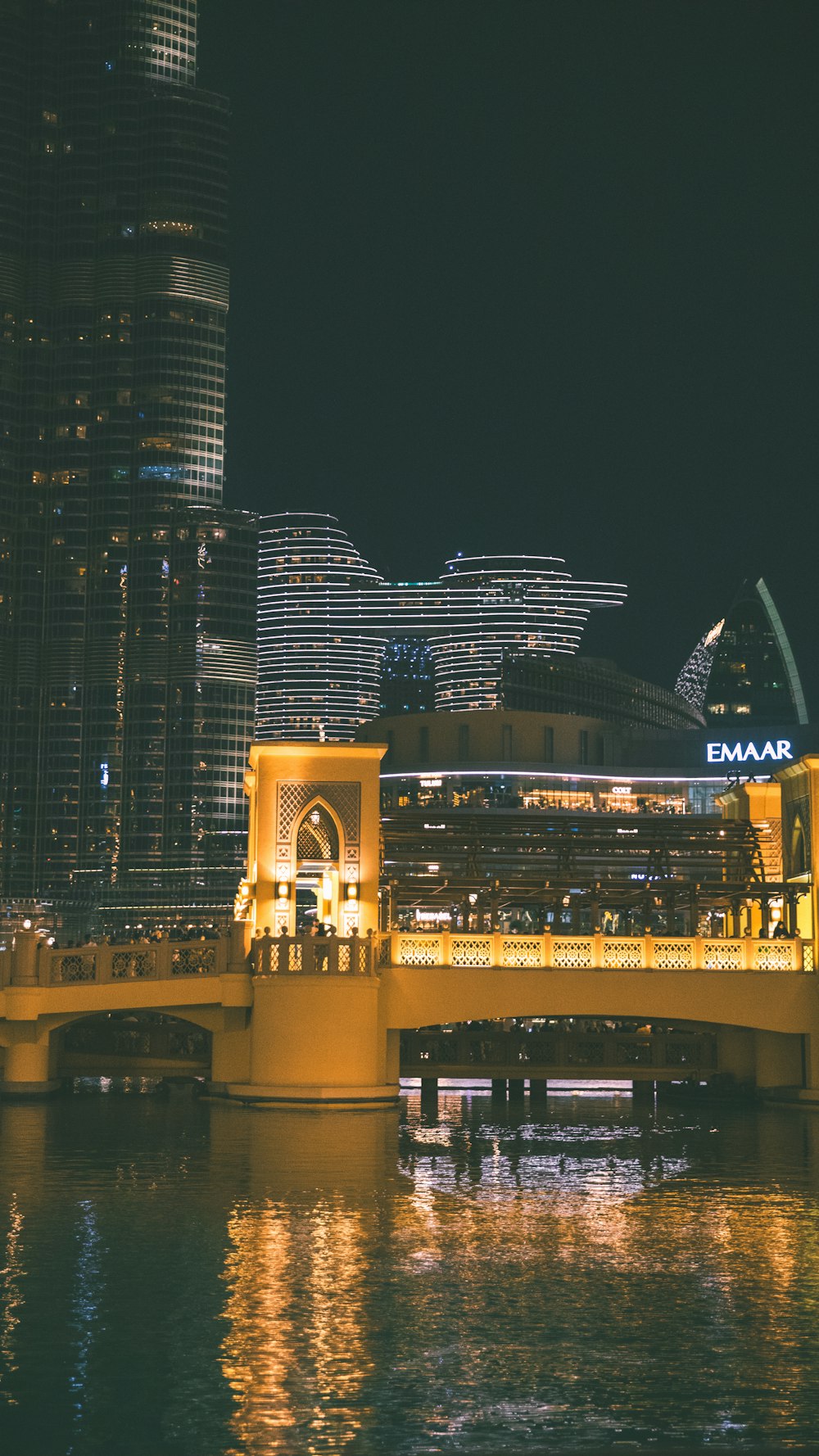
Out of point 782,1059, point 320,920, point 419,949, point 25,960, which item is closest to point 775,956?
point 782,1059

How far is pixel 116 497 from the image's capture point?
17312 centimetres

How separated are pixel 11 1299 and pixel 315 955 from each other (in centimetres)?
2242

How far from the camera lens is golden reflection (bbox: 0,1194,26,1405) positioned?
1891cm

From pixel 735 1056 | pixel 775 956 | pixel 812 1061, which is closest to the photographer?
pixel 775 956

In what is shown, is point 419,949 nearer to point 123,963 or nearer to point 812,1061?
point 123,963

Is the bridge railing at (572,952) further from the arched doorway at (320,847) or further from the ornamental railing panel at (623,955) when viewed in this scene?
the arched doorway at (320,847)

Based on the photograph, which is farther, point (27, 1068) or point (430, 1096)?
point (430, 1096)

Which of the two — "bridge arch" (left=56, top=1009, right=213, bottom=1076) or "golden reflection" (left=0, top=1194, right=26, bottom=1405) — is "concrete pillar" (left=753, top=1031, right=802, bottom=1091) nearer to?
"bridge arch" (left=56, top=1009, right=213, bottom=1076)

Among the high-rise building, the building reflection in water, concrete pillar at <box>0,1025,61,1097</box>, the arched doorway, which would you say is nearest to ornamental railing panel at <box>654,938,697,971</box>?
the arched doorway

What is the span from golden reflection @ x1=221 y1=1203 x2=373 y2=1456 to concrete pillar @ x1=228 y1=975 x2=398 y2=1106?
49.4ft

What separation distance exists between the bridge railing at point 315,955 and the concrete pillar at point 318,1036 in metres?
0.20

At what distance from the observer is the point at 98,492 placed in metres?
173

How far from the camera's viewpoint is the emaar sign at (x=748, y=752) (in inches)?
4811

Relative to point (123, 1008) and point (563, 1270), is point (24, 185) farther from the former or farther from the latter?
point (563, 1270)
